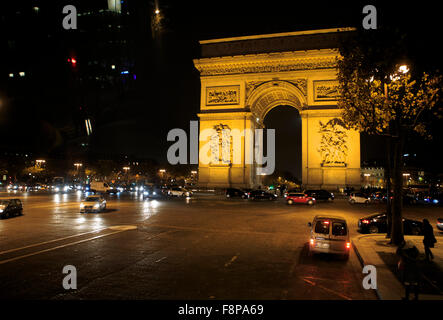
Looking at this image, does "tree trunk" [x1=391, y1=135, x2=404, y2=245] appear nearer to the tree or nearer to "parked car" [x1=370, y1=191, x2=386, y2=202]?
the tree

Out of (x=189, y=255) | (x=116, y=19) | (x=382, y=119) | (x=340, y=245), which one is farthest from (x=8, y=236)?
(x=116, y=19)

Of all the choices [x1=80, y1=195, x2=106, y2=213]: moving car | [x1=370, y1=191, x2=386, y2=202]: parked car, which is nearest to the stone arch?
[x1=370, y1=191, x2=386, y2=202]: parked car

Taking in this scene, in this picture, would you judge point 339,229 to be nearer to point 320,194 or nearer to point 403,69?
point 403,69

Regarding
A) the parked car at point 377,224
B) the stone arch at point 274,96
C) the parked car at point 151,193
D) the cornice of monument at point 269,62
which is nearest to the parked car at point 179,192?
the parked car at point 151,193

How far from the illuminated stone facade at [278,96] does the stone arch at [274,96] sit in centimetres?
11

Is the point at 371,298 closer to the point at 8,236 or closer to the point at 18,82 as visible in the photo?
Answer: the point at 8,236

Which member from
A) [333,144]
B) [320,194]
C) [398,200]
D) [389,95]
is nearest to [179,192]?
[320,194]

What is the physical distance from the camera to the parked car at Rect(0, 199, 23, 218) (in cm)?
1872

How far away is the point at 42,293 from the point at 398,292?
687 centimetres

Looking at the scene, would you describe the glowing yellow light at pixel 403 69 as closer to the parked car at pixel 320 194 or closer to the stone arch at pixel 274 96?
the parked car at pixel 320 194

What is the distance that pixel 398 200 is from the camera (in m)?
11.9

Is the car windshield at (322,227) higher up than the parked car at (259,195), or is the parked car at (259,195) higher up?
the car windshield at (322,227)

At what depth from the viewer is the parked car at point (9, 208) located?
1872cm

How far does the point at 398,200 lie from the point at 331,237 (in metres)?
3.89
